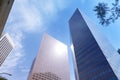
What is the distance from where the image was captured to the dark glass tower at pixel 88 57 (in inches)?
3006

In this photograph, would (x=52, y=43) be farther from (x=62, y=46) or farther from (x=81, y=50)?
(x=81, y=50)

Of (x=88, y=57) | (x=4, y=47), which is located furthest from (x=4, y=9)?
(x=4, y=47)

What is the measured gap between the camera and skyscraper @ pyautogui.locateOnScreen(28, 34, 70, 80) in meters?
130

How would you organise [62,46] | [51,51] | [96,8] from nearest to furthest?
[96,8], [51,51], [62,46]

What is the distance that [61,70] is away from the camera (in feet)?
502

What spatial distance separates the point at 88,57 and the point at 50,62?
65.7 metres

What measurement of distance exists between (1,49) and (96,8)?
122 m

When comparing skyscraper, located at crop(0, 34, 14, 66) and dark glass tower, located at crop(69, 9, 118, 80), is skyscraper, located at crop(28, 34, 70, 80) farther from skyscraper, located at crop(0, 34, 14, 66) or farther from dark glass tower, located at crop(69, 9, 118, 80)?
dark glass tower, located at crop(69, 9, 118, 80)

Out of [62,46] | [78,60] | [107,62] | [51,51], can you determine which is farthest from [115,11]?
[62,46]

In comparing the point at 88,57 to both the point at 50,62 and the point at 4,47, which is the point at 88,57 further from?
the point at 4,47

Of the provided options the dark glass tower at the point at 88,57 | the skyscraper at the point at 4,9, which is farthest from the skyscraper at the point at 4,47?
the skyscraper at the point at 4,9

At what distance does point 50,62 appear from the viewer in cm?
15138

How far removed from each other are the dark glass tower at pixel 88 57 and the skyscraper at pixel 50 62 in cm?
4034

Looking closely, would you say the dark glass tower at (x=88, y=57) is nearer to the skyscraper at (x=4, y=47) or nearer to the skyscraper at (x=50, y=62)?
the skyscraper at (x=50, y=62)
